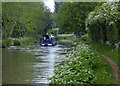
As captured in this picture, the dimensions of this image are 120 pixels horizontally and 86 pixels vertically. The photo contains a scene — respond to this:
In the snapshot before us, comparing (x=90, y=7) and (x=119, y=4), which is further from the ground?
(x=90, y=7)

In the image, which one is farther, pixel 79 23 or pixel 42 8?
pixel 42 8

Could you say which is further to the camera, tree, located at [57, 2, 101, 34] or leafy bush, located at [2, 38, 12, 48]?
tree, located at [57, 2, 101, 34]

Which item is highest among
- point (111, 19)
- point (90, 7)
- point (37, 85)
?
point (90, 7)

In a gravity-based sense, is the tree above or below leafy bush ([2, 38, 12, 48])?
above

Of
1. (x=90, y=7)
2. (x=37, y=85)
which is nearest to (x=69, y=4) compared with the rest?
(x=90, y=7)

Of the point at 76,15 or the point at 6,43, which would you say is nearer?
the point at 6,43

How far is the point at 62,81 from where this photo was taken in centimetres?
834

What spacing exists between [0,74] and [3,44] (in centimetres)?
2138

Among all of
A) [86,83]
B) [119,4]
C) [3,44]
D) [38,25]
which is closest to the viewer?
[86,83]

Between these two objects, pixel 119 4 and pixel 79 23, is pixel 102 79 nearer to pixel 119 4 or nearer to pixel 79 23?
pixel 119 4

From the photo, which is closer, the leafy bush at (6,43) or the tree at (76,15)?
the leafy bush at (6,43)

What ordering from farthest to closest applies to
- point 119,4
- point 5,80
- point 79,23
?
point 79,23 → point 119,4 → point 5,80

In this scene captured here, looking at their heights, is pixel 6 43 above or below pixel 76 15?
below

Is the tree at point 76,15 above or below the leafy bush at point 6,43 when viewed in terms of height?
above
